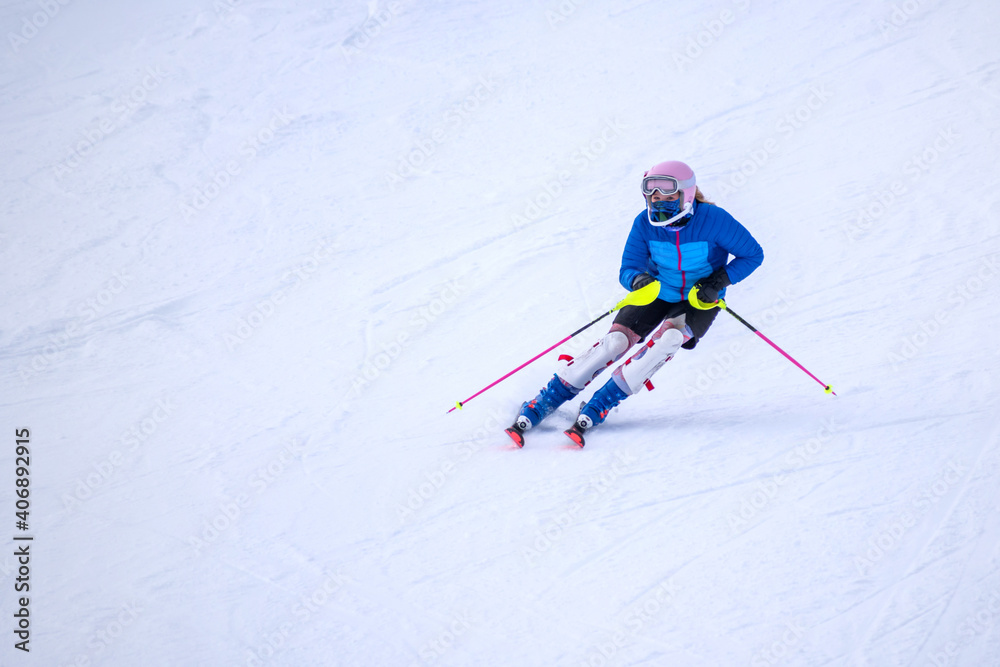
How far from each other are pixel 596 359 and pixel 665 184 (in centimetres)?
118

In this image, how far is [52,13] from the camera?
34.0 feet

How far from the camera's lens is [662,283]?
4957 mm

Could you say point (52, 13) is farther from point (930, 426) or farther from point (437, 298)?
point (930, 426)

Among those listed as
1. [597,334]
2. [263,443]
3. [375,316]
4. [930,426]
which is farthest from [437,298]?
[930,426]

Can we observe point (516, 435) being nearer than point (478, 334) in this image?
Yes

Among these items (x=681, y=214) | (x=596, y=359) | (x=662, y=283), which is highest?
(x=681, y=214)

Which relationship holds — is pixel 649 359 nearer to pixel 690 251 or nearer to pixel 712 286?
pixel 712 286

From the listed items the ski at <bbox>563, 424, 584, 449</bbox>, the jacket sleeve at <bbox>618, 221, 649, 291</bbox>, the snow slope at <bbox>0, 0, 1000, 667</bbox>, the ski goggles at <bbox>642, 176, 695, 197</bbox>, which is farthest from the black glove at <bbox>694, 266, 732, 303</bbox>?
the ski at <bbox>563, 424, 584, 449</bbox>

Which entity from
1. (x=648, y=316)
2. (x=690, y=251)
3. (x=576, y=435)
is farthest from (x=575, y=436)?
(x=690, y=251)

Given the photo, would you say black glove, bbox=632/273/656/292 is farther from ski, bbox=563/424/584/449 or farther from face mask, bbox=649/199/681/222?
ski, bbox=563/424/584/449

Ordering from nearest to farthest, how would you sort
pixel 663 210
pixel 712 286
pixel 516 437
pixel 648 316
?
pixel 663 210, pixel 712 286, pixel 516 437, pixel 648 316

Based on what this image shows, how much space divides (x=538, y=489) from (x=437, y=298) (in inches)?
109

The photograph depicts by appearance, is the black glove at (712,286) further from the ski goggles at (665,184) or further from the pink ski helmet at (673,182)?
the ski goggles at (665,184)

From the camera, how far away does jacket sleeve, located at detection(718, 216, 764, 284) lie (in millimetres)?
4680
